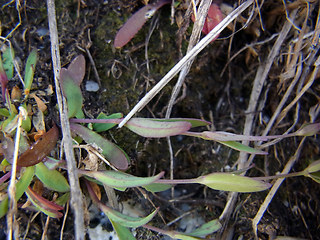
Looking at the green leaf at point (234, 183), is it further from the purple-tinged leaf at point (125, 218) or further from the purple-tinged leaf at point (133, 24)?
the purple-tinged leaf at point (133, 24)

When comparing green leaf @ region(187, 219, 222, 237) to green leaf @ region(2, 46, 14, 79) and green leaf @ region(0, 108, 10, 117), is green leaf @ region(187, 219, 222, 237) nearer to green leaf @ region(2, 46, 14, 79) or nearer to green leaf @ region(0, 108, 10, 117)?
green leaf @ region(0, 108, 10, 117)

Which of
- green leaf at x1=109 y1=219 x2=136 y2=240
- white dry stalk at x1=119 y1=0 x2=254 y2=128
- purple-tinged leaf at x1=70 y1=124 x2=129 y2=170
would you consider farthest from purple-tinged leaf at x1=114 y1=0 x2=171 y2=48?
green leaf at x1=109 y1=219 x2=136 y2=240

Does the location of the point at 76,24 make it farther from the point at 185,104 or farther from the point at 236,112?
the point at 236,112

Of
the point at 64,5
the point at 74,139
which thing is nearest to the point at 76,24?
the point at 64,5

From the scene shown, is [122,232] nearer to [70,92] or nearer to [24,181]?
[24,181]

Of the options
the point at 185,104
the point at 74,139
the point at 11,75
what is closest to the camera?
the point at 74,139

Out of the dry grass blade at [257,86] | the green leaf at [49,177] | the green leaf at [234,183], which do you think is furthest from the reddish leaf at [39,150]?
the dry grass blade at [257,86]
